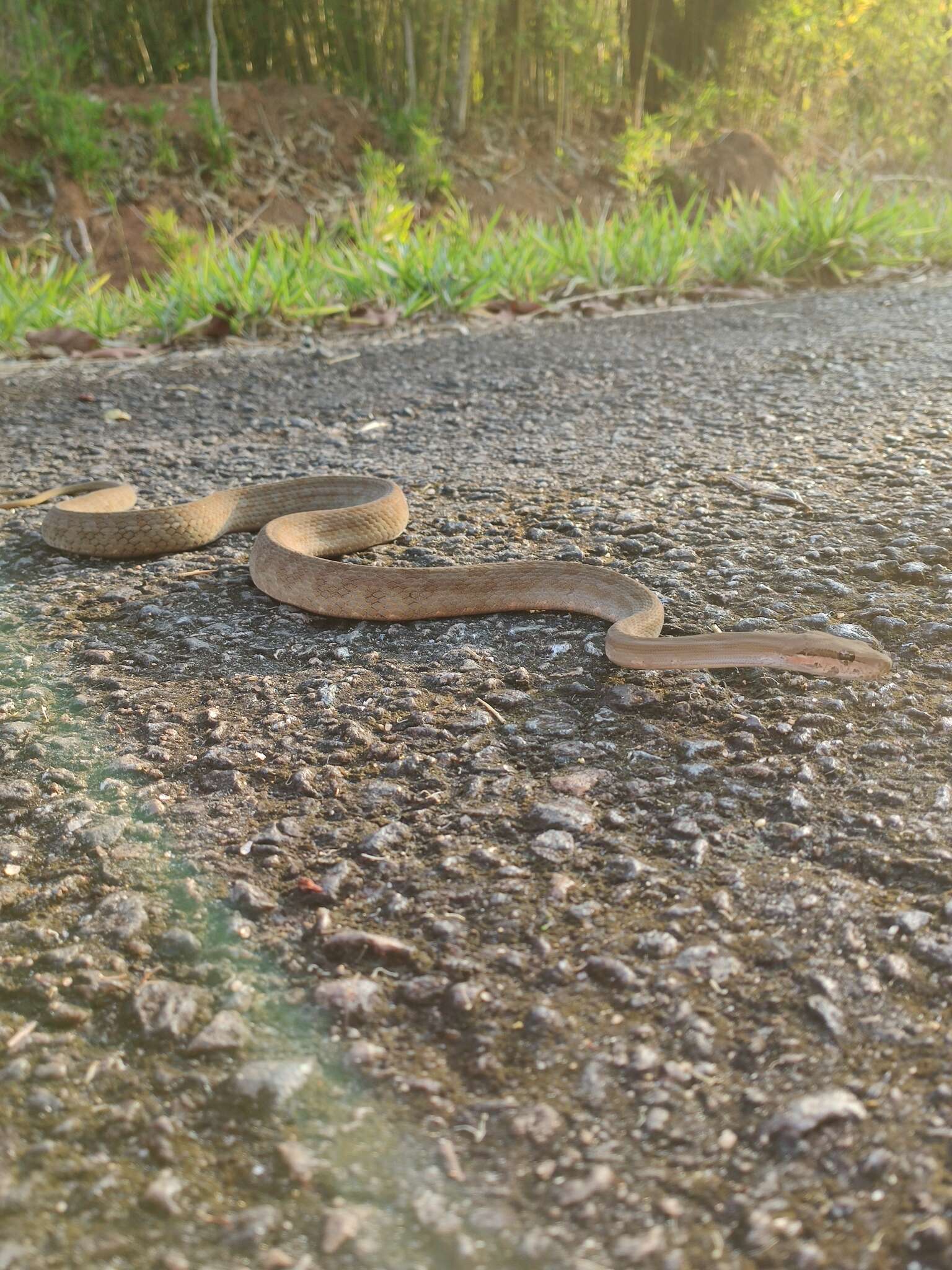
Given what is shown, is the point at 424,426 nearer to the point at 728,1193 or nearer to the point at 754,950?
the point at 754,950

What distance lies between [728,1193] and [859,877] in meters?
0.69

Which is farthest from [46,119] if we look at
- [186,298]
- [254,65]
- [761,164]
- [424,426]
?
[424,426]

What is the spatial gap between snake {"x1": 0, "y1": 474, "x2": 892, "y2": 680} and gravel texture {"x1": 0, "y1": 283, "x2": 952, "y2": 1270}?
0.22ft

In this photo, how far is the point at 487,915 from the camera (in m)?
1.76

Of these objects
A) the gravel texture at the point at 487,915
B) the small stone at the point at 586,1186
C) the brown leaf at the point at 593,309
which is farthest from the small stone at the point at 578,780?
the brown leaf at the point at 593,309

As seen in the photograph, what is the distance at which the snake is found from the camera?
2.55 metres

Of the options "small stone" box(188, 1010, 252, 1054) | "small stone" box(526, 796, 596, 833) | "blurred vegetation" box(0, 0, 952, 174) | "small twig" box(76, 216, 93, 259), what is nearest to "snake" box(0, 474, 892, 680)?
"small stone" box(526, 796, 596, 833)

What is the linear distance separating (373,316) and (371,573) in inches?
182

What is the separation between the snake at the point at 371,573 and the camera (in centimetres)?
255

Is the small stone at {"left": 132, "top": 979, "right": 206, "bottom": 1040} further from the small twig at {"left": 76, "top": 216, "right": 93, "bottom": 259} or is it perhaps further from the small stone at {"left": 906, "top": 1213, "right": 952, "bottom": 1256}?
the small twig at {"left": 76, "top": 216, "right": 93, "bottom": 259}

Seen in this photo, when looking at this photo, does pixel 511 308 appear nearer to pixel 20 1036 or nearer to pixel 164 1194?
pixel 20 1036

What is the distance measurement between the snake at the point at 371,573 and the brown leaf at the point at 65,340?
3.00 meters

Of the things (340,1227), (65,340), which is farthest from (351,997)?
(65,340)

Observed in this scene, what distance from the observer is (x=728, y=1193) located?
1.26 m
